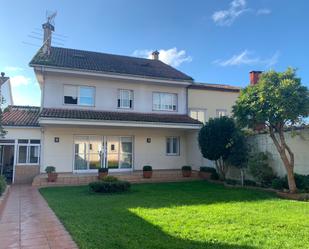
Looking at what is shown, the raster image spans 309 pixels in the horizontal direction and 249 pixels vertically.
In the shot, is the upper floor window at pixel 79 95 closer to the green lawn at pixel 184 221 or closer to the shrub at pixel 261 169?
→ the green lawn at pixel 184 221

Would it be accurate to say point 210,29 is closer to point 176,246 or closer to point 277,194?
point 277,194

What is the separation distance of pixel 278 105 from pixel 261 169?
413 centimetres

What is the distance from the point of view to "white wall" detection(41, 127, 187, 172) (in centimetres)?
2017

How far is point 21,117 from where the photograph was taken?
21.1m

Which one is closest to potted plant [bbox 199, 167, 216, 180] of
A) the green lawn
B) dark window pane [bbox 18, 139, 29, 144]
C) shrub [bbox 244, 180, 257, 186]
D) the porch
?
the porch

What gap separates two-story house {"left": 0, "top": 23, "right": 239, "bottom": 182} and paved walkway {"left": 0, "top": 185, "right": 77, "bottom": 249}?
26.5ft

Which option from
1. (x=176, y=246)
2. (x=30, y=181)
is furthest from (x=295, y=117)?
(x=30, y=181)

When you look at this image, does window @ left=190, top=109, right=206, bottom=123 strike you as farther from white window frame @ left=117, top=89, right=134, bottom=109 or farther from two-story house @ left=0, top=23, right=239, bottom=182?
white window frame @ left=117, top=89, right=134, bottom=109

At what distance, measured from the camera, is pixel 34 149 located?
1988 cm

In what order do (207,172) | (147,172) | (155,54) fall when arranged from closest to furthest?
(147,172), (207,172), (155,54)

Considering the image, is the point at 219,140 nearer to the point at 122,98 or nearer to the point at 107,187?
the point at 107,187

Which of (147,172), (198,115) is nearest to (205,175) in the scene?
(147,172)

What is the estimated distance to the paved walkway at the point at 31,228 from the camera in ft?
21.3

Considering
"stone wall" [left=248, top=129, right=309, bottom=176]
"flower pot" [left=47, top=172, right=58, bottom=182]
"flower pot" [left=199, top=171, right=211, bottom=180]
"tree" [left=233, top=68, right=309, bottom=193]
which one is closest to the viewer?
"tree" [left=233, top=68, right=309, bottom=193]
